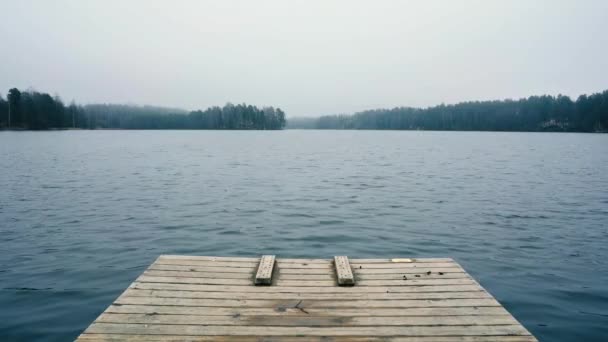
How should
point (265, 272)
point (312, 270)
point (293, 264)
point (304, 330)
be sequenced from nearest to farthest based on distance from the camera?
point (304, 330) < point (265, 272) < point (312, 270) < point (293, 264)

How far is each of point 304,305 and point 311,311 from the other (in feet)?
0.77

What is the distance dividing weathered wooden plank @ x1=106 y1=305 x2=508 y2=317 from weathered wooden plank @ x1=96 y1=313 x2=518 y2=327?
10 centimetres

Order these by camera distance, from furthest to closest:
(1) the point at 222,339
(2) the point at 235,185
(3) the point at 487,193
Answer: (2) the point at 235,185 < (3) the point at 487,193 < (1) the point at 222,339

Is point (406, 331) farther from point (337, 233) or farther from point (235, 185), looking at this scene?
point (235, 185)

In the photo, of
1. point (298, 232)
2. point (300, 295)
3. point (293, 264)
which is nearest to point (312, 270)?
point (293, 264)

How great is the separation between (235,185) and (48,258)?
15758 millimetres

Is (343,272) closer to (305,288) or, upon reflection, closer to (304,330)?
(305,288)

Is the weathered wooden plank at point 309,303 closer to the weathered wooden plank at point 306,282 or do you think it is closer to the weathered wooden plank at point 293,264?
the weathered wooden plank at point 306,282

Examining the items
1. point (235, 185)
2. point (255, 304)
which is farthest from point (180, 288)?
point (235, 185)

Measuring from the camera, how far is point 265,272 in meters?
7.22

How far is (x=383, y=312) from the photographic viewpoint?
5832 millimetres

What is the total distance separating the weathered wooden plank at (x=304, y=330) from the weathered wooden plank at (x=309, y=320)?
0.32 ft

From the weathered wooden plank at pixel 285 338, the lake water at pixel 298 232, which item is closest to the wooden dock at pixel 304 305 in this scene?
the weathered wooden plank at pixel 285 338

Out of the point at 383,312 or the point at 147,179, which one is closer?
the point at 383,312
